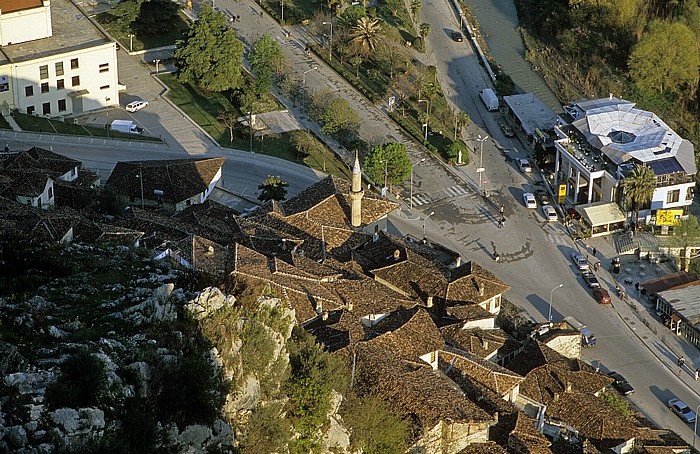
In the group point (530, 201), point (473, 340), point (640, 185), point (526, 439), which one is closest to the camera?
point (526, 439)

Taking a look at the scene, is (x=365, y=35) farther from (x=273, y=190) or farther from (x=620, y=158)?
(x=620, y=158)

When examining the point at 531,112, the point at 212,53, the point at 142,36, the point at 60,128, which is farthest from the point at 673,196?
the point at 142,36

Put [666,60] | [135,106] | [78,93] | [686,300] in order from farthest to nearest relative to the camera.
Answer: [666,60], [135,106], [78,93], [686,300]

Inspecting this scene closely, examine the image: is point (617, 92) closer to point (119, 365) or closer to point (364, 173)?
point (364, 173)

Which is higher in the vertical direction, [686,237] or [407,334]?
[407,334]

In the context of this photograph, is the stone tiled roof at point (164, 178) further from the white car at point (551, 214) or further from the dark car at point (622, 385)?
the dark car at point (622, 385)

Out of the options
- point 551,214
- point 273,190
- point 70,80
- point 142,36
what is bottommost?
point 551,214

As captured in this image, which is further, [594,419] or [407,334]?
[594,419]

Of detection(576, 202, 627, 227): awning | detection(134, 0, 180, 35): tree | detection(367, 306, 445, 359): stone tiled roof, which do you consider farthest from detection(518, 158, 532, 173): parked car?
detection(134, 0, 180, 35): tree
